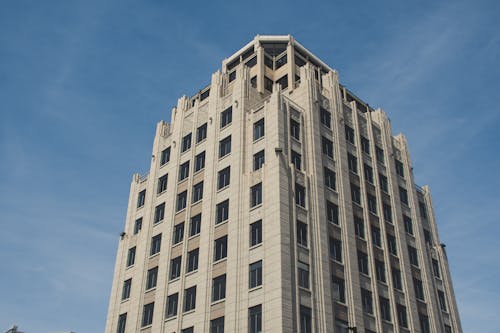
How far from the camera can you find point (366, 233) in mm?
47000

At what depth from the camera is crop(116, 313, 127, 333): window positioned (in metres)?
48.6

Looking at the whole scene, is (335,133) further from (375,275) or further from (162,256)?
(162,256)

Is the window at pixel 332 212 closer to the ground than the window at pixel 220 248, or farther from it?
farther from it

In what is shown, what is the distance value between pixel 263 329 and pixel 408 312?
17.7 m

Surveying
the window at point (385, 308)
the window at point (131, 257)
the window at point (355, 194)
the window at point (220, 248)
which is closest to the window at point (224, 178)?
the window at point (220, 248)

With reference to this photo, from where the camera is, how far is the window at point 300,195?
4200 cm

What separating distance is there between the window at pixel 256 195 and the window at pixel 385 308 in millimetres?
14246

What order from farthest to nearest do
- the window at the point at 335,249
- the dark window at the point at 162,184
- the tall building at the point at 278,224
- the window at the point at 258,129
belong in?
the dark window at the point at 162,184 → the window at the point at 258,129 → the window at the point at 335,249 → the tall building at the point at 278,224

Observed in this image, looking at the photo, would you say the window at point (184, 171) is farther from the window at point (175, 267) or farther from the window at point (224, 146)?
the window at point (175, 267)

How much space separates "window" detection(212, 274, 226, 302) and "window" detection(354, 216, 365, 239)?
45.5 ft

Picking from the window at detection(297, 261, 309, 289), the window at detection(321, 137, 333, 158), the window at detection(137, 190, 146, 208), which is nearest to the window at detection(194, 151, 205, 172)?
the window at detection(137, 190, 146, 208)

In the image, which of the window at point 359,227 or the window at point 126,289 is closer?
the window at point 359,227

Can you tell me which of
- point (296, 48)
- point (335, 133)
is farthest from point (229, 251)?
point (296, 48)

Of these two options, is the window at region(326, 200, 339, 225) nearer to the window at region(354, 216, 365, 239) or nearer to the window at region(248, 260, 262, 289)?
the window at region(354, 216, 365, 239)
